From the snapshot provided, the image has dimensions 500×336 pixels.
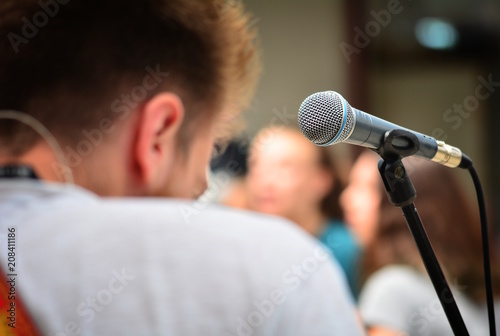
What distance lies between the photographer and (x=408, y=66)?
3971 millimetres

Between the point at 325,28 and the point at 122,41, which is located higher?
the point at 325,28

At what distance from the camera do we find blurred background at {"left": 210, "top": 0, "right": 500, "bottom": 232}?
2906 millimetres

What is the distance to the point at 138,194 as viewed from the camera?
702mm

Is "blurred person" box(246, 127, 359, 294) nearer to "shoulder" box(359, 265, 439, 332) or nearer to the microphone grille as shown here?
"shoulder" box(359, 265, 439, 332)

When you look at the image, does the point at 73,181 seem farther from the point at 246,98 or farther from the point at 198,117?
the point at 246,98

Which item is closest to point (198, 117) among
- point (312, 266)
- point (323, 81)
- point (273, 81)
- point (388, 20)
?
point (312, 266)

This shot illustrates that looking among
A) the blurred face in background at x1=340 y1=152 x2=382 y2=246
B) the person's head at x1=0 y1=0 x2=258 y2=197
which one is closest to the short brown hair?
the person's head at x1=0 y1=0 x2=258 y2=197

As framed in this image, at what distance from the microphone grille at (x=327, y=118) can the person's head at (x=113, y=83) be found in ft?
0.57

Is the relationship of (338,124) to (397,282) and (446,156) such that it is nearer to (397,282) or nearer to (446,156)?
(446,156)

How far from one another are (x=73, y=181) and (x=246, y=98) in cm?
27

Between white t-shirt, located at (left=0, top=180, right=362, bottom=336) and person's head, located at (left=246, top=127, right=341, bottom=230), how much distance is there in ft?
5.33

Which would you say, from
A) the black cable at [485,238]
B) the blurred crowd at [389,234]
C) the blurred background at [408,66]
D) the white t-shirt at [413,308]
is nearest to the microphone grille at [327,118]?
the black cable at [485,238]

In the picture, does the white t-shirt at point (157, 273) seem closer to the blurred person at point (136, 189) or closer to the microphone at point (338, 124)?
the blurred person at point (136, 189)

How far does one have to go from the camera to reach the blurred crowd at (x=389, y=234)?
1.53 meters
